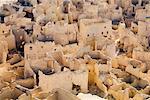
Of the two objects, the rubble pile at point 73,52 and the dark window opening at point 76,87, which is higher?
the rubble pile at point 73,52

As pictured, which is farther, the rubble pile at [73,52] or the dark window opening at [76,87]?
the dark window opening at [76,87]

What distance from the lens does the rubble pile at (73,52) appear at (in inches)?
856

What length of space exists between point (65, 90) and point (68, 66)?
3215mm

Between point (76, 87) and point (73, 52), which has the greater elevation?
point (73, 52)

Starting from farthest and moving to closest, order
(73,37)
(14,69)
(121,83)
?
(73,37) < (14,69) < (121,83)

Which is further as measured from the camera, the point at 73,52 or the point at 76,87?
the point at 73,52

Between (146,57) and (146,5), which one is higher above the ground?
(146,5)

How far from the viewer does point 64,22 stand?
94.3ft

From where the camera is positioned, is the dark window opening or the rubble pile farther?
the dark window opening

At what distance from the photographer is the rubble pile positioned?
21734 mm

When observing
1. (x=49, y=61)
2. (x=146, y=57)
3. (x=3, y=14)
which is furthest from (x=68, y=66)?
(x=3, y=14)

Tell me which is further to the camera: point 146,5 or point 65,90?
point 146,5

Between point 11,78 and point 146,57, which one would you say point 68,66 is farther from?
point 146,57

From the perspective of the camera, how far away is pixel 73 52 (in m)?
25.3
